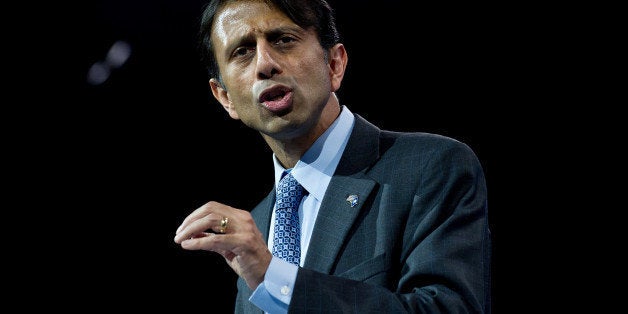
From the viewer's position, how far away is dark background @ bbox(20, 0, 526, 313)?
11.8 ft

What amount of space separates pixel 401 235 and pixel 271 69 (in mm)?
602

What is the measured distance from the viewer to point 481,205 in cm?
176

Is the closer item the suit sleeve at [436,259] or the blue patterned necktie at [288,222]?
the suit sleeve at [436,259]

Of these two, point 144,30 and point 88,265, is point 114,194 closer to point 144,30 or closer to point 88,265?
point 88,265

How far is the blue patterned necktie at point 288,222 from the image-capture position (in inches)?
76.7

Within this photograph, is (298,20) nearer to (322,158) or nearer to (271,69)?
(271,69)

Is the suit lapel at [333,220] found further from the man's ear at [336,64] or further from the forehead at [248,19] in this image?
the forehead at [248,19]

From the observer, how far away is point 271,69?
195 cm

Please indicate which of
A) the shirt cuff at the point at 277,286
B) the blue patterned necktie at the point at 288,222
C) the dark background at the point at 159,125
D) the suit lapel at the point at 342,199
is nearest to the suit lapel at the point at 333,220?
the suit lapel at the point at 342,199

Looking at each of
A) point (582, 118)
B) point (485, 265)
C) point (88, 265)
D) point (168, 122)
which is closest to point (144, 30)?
point (168, 122)

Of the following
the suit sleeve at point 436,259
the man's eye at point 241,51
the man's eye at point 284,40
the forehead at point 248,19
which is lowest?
the suit sleeve at point 436,259

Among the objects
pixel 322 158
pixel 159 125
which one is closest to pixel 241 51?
pixel 322 158

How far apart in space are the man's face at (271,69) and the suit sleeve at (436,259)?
1.30ft

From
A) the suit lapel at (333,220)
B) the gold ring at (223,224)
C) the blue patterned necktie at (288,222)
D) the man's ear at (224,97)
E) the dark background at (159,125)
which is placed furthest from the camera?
the dark background at (159,125)
